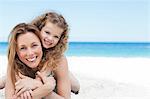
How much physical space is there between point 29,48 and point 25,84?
19cm

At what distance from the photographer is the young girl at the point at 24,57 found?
A: 197 centimetres

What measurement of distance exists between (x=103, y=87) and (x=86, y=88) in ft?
0.85

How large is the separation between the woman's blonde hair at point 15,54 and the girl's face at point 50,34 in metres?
0.12

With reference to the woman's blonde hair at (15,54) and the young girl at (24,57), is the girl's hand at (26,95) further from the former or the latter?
the woman's blonde hair at (15,54)

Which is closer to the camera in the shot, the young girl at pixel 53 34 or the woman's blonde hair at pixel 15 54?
the woman's blonde hair at pixel 15 54

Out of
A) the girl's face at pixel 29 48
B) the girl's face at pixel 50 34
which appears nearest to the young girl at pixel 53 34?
the girl's face at pixel 50 34

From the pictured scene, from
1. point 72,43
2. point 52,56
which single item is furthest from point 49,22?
point 72,43

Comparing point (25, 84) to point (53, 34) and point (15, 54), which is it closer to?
point (15, 54)

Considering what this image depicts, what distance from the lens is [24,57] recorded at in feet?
6.52

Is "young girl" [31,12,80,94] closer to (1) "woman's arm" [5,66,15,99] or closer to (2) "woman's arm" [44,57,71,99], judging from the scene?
(2) "woman's arm" [44,57,71,99]

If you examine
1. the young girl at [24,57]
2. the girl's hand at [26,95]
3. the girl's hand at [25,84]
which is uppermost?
the young girl at [24,57]

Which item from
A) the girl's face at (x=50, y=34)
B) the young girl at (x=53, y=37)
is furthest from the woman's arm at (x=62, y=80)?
the girl's face at (x=50, y=34)

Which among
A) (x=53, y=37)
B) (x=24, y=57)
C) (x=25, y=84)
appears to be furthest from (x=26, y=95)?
(x=53, y=37)

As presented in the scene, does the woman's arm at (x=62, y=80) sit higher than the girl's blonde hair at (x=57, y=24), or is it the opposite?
the girl's blonde hair at (x=57, y=24)
